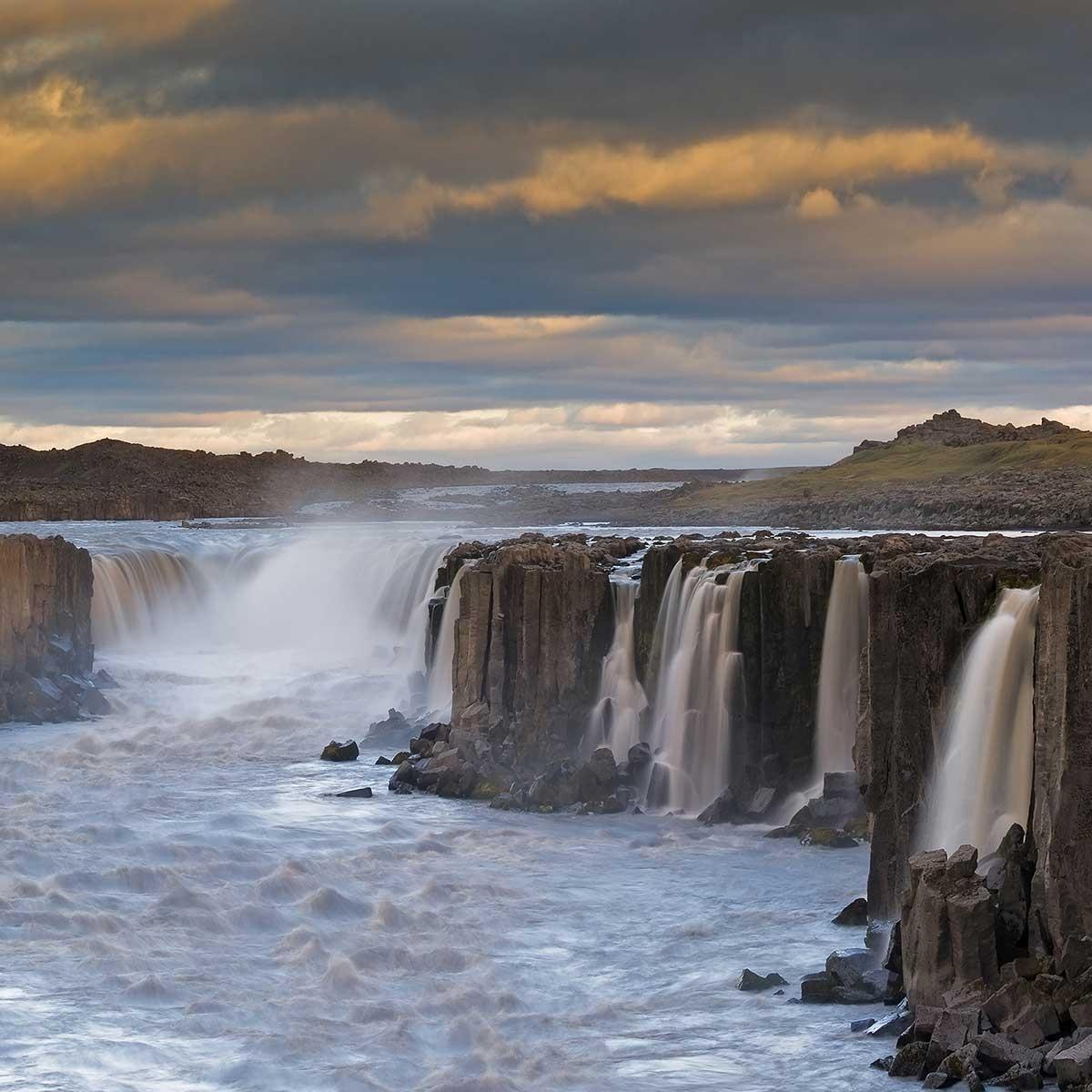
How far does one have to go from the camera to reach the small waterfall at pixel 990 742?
21672 millimetres

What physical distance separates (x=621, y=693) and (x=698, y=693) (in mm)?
2632

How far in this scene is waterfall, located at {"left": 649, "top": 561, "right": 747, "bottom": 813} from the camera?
108ft

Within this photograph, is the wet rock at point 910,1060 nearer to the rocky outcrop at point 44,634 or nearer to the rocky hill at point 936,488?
the rocky outcrop at point 44,634

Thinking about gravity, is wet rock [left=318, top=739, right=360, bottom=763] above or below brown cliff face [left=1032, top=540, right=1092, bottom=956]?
below

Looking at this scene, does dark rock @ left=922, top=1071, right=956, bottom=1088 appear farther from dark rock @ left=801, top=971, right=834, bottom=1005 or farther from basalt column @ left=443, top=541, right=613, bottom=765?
basalt column @ left=443, top=541, right=613, bottom=765

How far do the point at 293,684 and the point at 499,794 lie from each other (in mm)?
17000

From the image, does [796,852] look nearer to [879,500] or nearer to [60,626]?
[60,626]

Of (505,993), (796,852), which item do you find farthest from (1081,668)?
(796,852)

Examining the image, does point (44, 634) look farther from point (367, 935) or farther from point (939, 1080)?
point (939, 1080)

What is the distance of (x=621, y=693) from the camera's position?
36125 mm

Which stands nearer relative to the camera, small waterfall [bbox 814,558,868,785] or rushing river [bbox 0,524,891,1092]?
rushing river [bbox 0,524,891,1092]

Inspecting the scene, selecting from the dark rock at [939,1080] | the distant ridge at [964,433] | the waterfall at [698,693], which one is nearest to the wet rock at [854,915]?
the dark rock at [939,1080]

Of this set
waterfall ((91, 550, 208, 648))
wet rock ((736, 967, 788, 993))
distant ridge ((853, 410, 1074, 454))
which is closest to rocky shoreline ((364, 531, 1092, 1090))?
wet rock ((736, 967, 788, 993))

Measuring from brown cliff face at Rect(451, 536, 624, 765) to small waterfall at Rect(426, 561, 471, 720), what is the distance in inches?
261
